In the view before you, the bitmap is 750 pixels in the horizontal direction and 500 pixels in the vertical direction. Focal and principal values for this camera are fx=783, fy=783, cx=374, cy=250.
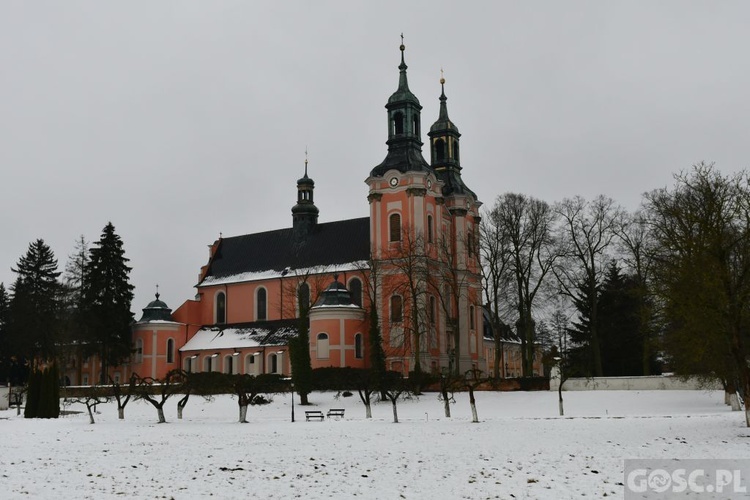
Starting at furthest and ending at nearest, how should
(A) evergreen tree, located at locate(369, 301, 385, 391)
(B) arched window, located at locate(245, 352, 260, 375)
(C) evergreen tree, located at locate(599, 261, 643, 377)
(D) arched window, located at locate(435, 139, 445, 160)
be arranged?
(D) arched window, located at locate(435, 139, 445, 160), (B) arched window, located at locate(245, 352, 260, 375), (C) evergreen tree, located at locate(599, 261, 643, 377), (A) evergreen tree, located at locate(369, 301, 385, 391)

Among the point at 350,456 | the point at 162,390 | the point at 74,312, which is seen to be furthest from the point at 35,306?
the point at 350,456

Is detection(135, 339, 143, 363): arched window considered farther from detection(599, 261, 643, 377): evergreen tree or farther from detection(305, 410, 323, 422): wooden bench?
detection(599, 261, 643, 377): evergreen tree

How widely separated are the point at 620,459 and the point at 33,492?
424 inches

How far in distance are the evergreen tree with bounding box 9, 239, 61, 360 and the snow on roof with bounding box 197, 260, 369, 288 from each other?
37.8 feet

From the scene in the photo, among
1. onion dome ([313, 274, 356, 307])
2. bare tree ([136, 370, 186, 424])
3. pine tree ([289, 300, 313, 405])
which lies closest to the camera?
bare tree ([136, 370, 186, 424])

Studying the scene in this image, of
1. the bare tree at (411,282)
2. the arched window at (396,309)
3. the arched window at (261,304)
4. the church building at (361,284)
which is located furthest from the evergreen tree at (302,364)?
the arched window at (261,304)

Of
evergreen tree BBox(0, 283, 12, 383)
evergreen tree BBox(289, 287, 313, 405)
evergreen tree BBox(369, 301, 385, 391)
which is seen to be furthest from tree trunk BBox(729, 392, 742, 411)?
evergreen tree BBox(0, 283, 12, 383)

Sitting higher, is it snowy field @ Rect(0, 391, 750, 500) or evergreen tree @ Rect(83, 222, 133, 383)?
evergreen tree @ Rect(83, 222, 133, 383)

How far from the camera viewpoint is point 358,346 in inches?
2000

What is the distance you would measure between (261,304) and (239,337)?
3.71m

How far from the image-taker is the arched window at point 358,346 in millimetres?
50494

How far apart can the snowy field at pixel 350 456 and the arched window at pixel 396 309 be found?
77.0 ft

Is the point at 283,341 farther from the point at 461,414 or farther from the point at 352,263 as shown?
the point at 461,414

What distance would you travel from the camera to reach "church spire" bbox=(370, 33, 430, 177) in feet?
177
